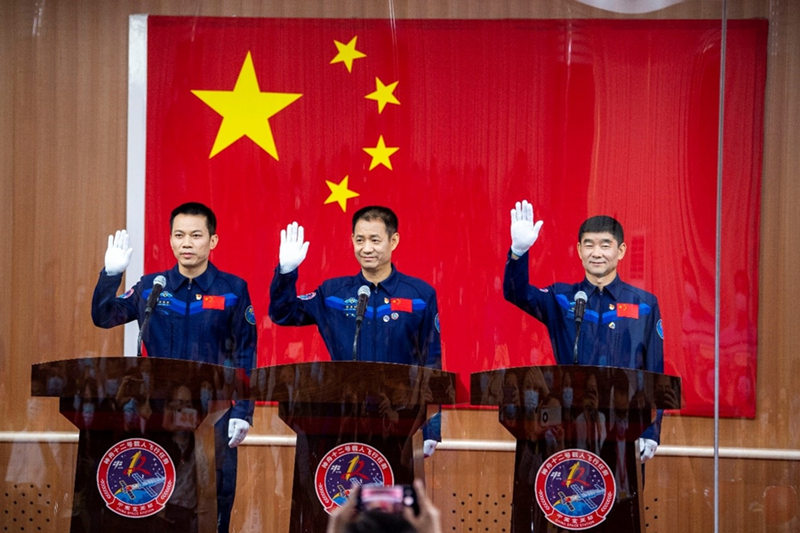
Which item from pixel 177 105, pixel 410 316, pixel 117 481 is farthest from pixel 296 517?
pixel 177 105

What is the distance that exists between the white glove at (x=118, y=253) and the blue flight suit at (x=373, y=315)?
50cm

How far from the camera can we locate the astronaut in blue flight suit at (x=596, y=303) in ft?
10.1

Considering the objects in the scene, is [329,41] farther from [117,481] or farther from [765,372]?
[765,372]

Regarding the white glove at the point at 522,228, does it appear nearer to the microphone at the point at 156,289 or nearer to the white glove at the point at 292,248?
the white glove at the point at 292,248

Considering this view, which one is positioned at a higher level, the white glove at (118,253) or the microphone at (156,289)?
the white glove at (118,253)

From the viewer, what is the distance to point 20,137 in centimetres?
328

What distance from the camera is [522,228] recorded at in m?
3.22

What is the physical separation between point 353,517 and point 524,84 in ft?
7.43

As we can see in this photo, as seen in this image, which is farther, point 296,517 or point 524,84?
point 524,84

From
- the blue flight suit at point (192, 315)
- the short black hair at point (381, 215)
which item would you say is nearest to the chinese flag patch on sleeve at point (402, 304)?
the short black hair at point (381, 215)

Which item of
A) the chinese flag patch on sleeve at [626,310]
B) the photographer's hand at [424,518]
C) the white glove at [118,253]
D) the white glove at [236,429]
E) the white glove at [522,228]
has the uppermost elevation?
the white glove at [522,228]

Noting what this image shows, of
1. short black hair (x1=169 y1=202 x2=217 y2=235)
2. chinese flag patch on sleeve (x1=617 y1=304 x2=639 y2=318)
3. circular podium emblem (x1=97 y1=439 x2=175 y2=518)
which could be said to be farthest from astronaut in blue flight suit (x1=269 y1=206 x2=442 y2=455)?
circular podium emblem (x1=97 y1=439 x2=175 y2=518)

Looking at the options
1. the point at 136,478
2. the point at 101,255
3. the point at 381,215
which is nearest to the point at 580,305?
the point at 381,215

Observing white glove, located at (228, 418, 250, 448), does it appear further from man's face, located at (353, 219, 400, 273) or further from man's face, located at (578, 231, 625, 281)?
man's face, located at (578, 231, 625, 281)
